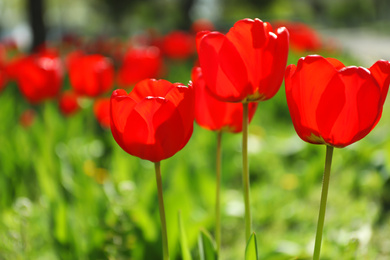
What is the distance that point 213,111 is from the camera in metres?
1.26

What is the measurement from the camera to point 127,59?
334cm

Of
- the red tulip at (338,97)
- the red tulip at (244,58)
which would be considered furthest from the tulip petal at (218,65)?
the red tulip at (338,97)

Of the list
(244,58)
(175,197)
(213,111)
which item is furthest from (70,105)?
(244,58)

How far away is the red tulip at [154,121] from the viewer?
3.21 ft

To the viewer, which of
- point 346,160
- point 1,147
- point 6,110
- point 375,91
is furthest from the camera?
point 6,110

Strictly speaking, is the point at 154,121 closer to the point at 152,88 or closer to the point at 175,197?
the point at 152,88

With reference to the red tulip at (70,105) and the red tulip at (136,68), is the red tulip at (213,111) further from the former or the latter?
the red tulip at (70,105)

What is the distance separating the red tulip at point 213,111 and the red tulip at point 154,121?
24cm

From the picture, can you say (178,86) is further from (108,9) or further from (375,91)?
(108,9)

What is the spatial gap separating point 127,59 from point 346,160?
1638 mm

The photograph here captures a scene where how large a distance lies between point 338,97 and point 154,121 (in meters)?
0.37

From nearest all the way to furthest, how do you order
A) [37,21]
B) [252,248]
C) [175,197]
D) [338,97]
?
[338,97]
[252,248]
[175,197]
[37,21]

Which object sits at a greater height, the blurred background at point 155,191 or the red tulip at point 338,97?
the red tulip at point 338,97

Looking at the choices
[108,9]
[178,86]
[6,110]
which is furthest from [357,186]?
[108,9]
